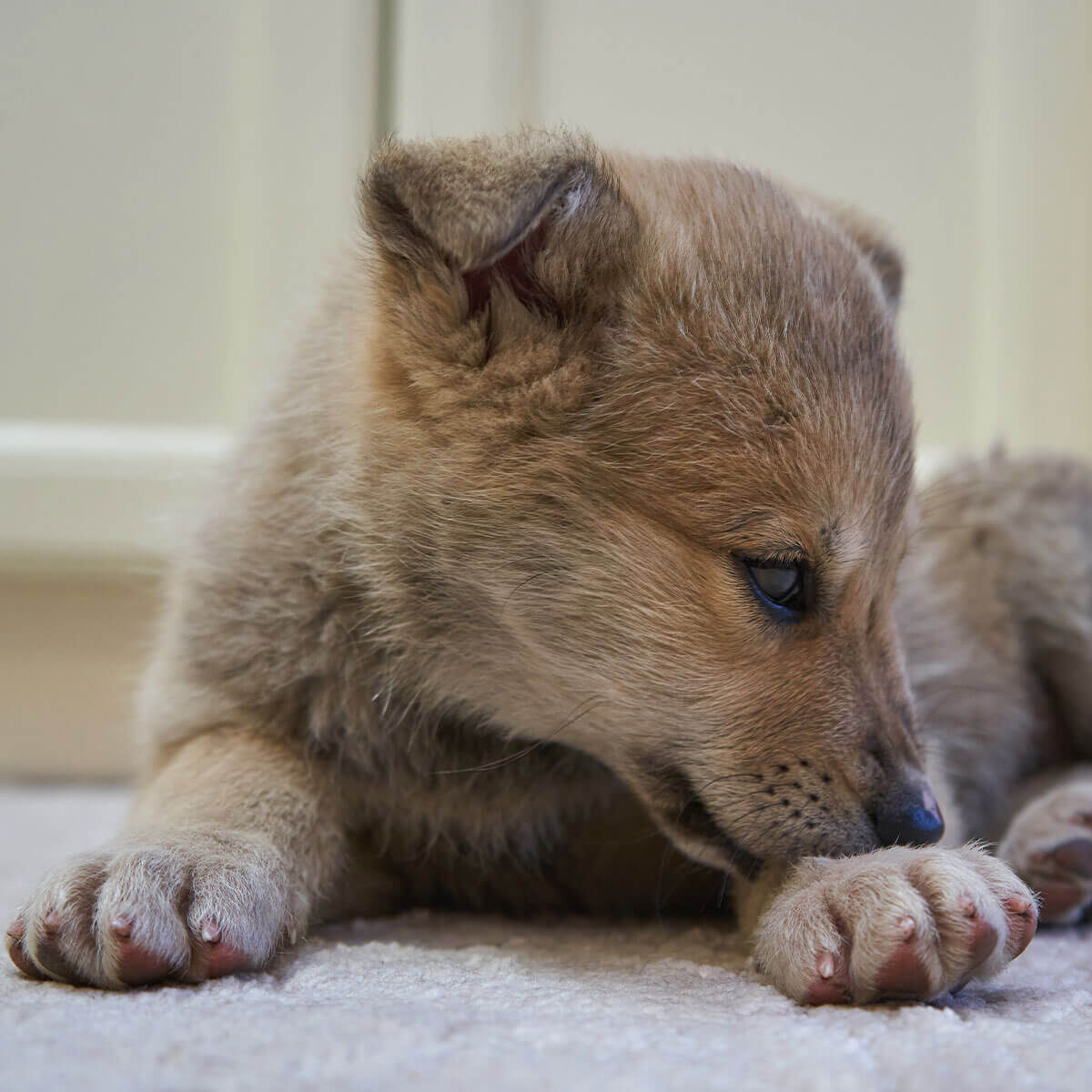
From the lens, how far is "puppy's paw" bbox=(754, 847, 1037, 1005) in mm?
1017

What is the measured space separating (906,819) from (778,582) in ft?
0.90

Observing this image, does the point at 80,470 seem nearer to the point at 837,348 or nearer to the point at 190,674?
the point at 190,674

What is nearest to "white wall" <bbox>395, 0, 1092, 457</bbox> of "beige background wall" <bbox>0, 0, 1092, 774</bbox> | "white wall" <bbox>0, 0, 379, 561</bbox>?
"beige background wall" <bbox>0, 0, 1092, 774</bbox>

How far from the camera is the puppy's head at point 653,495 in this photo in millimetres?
1231

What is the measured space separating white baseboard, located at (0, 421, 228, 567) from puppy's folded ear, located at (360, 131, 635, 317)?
1.53 meters

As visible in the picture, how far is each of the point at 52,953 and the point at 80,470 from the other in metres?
1.81

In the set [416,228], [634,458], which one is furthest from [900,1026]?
[416,228]

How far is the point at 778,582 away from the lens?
4.06 ft

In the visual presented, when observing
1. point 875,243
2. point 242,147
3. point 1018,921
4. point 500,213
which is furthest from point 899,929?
point 242,147

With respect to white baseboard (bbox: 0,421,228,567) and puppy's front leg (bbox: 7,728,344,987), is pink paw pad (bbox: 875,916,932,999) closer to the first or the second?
puppy's front leg (bbox: 7,728,344,987)

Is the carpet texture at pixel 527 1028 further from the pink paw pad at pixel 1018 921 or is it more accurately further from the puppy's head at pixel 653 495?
the puppy's head at pixel 653 495

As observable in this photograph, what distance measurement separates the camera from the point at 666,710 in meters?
1.26

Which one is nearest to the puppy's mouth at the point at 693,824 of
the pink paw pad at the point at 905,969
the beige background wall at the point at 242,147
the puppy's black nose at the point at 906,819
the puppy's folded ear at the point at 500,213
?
the puppy's black nose at the point at 906,819

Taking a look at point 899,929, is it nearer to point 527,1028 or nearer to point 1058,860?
point 527,1028
